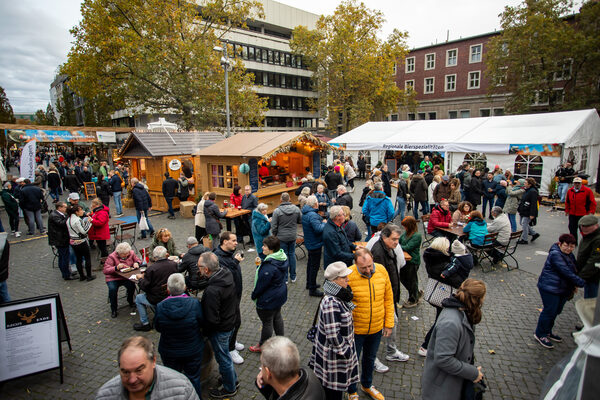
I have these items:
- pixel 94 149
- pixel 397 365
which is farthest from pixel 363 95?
pixel 397 365

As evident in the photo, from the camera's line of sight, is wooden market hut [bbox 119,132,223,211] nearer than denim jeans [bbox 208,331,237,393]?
No

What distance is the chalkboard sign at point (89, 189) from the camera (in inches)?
671

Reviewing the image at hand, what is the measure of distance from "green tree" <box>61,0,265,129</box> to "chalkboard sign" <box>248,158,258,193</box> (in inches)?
426

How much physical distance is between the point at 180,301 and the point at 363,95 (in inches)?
1261

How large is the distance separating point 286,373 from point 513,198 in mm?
9561

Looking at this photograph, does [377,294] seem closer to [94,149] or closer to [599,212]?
[599,212]

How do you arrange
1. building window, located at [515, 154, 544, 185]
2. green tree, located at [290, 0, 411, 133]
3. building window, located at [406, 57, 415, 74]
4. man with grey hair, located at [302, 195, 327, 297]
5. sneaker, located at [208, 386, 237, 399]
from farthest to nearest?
building window, located at [406, 57, 415, 74] → green tree, located at [290, 0, 411, 133] → building window, located at [515, 154, 544, 185] → man with grey hair, located at [302, 195, 327, 297] → sneaker, located at [208, 386, 237, 399]

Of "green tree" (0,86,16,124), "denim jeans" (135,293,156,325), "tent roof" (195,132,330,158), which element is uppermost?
"green tree" (0,86,16,124)

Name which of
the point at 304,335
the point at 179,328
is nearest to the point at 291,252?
the point at 304,335

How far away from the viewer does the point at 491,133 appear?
16.8 m

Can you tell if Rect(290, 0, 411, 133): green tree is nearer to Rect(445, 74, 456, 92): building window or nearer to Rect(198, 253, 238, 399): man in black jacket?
Rect(445, 74, 456, 92): building window

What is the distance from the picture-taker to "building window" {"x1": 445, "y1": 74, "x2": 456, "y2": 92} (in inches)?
1496

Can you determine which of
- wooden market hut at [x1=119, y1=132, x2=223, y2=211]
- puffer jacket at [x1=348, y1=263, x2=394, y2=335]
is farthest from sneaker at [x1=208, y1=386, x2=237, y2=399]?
wooden market hut at [x1=119, y1=132, x2=223, y2=211]

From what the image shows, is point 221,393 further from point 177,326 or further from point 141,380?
point 141,380
